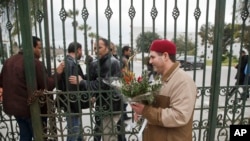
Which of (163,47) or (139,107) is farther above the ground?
(163,47)

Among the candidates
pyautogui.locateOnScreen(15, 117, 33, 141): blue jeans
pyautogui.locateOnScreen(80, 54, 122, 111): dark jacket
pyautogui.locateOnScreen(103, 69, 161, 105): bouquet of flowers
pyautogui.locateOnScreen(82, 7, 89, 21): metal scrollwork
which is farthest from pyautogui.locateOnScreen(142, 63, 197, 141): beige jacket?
pyautogui.locateOnScreen(15, 117, 33, 141): blue jeans

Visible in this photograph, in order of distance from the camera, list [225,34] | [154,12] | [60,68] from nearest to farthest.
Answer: [154,12], [60,68], [225,34]

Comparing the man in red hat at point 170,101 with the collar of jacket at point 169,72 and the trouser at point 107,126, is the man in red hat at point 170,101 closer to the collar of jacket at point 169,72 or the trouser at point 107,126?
the collar of jacket at point 169,72

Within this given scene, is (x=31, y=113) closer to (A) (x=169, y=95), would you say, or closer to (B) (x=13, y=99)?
(B) (x=13, y=99)

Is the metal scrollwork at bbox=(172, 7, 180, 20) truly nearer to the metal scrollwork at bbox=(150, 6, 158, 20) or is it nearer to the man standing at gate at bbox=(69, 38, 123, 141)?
the metal scrollwork at bbox=(150, 6, 158, 20)

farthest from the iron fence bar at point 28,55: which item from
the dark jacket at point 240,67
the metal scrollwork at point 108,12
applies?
the dark jacket at point 240,67

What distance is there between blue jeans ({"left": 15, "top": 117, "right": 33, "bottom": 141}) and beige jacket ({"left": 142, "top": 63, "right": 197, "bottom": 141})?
1937 millimetres

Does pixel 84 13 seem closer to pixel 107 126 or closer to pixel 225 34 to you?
pixel 107 126

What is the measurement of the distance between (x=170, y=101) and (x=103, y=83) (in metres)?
1.31

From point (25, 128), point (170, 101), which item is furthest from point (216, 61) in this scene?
point (25, 128)

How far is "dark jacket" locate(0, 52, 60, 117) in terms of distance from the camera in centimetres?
321

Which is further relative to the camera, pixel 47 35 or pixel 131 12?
pixel 47 35

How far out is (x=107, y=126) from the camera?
343 cm

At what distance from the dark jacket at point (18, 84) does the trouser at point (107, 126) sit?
789 millimetres
